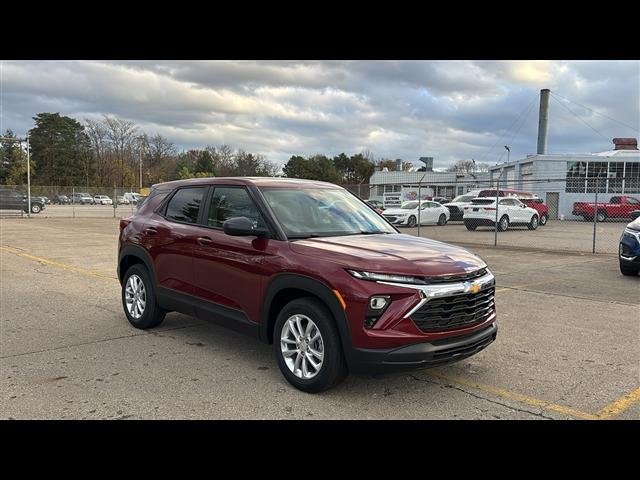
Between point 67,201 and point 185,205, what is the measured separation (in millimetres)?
49103

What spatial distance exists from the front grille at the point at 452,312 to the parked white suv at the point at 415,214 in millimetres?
20167

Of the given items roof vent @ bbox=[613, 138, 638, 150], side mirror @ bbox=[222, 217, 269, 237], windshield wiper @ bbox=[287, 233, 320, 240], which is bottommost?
windshield wiper @ bbox=[287, 233, 320, 240]

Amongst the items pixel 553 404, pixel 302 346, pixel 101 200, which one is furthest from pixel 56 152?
pixel 553 404

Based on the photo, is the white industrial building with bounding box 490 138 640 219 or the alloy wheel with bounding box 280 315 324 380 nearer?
the alloy wheel with bounding box 280 315 324 380

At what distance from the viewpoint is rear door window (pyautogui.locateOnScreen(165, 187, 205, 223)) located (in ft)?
18.2

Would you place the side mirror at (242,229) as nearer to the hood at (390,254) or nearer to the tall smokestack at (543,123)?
the hood at (390,254)

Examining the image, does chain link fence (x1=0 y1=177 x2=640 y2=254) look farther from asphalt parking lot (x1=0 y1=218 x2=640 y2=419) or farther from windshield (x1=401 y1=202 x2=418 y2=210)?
asphalt parking lot (x1=0 y1=218 x2=640 y2=419)

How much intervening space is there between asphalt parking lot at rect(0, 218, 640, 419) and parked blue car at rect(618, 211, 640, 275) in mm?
2359

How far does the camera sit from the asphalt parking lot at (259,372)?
12.7 feet

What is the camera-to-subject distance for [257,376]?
453 centimetres

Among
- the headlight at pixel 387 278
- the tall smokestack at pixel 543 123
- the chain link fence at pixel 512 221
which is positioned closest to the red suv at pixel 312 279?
the headlight at pixel 387 278

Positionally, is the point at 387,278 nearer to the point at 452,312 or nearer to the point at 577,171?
the point at 452,312

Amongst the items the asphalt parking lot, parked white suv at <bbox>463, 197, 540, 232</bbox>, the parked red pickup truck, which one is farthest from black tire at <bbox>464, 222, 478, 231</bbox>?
the asphalt parking lot
